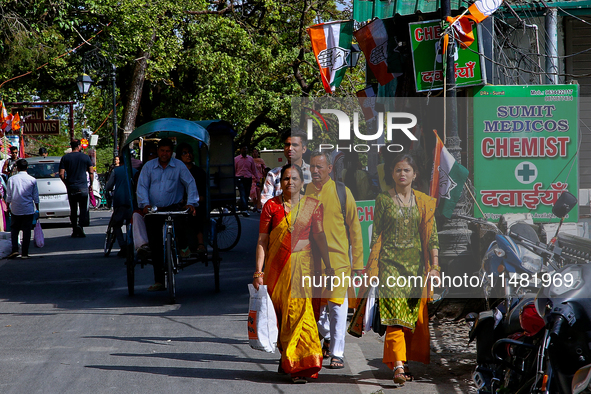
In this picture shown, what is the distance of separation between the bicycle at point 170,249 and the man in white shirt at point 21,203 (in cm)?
518

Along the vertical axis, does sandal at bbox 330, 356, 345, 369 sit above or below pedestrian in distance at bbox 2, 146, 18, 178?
below

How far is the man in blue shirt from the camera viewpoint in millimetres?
8484

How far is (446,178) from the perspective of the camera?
656 cm

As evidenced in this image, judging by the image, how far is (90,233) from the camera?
55.0 feet

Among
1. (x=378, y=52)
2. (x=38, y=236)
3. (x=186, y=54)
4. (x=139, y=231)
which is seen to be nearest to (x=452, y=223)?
(x=378, y=52)

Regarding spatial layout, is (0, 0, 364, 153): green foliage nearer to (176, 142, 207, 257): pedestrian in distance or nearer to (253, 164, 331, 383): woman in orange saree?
(176, 142, 207, 257): pedestrian in distance

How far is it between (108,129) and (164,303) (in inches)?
1297

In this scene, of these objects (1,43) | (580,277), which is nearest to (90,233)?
(1,43)

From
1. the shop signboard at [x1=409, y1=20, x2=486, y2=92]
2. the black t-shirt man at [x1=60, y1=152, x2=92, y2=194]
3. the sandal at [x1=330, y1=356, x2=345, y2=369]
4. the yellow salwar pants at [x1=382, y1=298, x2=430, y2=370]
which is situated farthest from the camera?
the black t-shirt man at [x1=60, y1=152, x2=92, y2=194]

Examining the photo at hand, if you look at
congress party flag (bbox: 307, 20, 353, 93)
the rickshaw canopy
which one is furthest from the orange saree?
congress party flag (bbox: 307, 20, 353, 93)

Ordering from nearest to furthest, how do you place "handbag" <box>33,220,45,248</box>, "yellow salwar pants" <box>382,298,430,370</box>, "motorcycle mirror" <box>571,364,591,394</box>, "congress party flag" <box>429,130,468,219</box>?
"motorcycle mirror" <box>571,364,591,394</box>, "yellow salwar pants" <box>382,298,430,370</box>, "congress party flag" <box>429,130,468,219</box>, "handbag" <box>33,220,45,248</box>

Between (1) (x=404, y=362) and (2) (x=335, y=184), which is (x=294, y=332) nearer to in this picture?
(1) (x=404, y=362)

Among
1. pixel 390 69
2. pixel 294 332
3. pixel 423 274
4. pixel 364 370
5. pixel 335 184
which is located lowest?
pixel 364 370

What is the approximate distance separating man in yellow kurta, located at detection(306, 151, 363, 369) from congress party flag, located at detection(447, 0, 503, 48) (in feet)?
9.95
